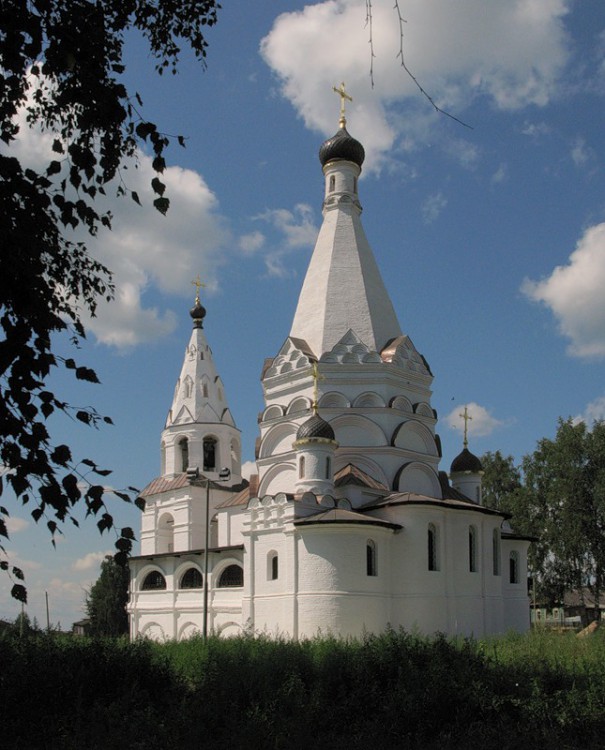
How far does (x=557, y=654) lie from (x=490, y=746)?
5.07m

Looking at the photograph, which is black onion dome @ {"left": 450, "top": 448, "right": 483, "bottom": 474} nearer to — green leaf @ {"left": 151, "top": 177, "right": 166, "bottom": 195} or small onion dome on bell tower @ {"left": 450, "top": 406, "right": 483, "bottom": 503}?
small onion dome on bell tower @ {"left": 450, "top": 406, "right": 483, "bottom": 503}

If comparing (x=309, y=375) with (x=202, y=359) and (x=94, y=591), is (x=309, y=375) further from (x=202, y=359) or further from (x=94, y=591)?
(x=94, y=591)

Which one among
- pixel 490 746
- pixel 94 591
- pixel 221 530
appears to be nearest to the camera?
pixel 490 746

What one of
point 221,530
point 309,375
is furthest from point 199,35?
point 221,530

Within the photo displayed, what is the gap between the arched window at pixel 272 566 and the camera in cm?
2203

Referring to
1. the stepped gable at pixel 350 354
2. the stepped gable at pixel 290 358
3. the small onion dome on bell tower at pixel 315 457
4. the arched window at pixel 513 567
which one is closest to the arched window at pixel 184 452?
the stepped gable at pixel 290 358

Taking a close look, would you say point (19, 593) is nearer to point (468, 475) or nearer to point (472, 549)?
point (472, 549)

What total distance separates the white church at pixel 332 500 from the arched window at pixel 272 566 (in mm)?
38

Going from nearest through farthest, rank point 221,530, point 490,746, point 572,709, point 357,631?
point 490,746 → point 572,709 → point 357,631 → point 221,530

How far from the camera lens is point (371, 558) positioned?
21406 mm

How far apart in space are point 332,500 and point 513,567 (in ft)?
23.1

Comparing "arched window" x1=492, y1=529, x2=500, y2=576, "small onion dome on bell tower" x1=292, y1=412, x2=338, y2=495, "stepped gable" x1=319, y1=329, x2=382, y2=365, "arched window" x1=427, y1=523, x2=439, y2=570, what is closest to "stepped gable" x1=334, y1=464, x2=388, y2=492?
"small onion dome on bell tower" x1=292, y1=412, x2=338, y2=495

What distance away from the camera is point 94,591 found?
133 feet

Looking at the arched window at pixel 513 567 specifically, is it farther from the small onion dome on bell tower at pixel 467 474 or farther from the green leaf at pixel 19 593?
the green leaf at pixel 19 593
